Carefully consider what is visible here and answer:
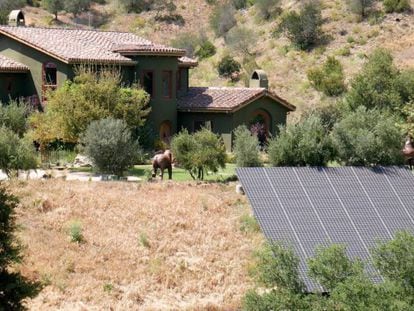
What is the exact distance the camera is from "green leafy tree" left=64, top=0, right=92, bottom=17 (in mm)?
83875

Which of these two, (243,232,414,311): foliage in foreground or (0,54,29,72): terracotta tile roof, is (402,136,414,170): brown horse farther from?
(0,54,29,72): terracotta tile roof

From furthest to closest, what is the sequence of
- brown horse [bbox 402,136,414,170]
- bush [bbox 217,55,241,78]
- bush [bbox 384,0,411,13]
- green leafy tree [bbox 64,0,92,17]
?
green leafy tree [bbox 64,0,92,17] < bush [bbox 384,0,411,13] < bush [bbox 217,55,241,78] < brown horse [bbox 402,136,414,170]

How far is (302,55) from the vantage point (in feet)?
225

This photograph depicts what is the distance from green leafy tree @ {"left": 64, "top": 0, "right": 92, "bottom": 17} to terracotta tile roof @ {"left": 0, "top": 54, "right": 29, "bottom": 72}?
38.5 m

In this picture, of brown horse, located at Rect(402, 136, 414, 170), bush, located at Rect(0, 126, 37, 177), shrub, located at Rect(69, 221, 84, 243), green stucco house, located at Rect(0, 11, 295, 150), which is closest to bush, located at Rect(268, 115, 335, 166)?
brown horse, located at Rect(402, 136, 414, 170)

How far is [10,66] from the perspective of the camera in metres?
45.1

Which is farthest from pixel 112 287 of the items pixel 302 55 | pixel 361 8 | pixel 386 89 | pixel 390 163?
pixel 361 8

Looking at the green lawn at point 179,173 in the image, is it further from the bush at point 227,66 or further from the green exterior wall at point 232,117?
the bush at point 227,66

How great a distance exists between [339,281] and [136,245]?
13425 millimetres

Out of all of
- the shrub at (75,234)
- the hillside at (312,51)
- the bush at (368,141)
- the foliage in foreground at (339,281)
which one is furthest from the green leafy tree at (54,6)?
the foliage in foreground at (339,281)

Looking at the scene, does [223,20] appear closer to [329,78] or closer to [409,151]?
[329,78]

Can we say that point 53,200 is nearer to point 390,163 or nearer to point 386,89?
point 390,163

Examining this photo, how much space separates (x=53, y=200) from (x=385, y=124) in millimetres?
12787

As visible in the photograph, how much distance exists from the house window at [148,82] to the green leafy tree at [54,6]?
39.3m
